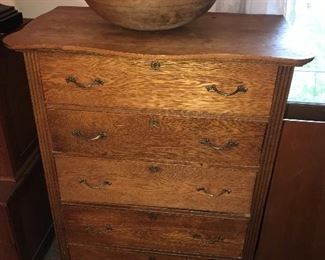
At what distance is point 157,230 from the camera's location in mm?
1309

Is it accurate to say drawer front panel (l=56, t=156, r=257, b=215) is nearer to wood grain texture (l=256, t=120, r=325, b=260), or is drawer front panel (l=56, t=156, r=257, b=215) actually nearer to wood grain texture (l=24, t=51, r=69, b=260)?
wood grain texture (l=24, t=51, r=69, b=260)

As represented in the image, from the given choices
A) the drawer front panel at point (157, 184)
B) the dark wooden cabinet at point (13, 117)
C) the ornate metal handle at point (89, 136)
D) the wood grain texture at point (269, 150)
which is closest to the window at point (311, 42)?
the wood grain texture at point (269, 150)

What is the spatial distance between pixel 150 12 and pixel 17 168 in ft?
2.60

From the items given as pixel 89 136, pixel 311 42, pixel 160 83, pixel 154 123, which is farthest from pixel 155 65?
pixel 311 42

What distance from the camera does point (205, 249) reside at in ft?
4.34

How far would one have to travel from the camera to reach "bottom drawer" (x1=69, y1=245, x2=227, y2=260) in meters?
1.36

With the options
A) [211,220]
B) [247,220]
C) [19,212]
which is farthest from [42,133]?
[247,220]

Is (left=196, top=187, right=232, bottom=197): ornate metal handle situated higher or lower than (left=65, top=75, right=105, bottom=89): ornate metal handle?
lower

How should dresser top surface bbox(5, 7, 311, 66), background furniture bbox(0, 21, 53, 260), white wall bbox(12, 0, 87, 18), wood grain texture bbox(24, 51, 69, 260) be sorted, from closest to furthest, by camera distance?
dresser top surface bbox(5, 7, 311, 66)
wood grain texture bbox(24, 51, 69, 260)
background furniture bbox(0, 21, 53, 260)
white wall bbox(12, 0, 87, 18)

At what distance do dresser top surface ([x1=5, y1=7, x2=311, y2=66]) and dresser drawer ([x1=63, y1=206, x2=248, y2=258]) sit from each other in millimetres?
575

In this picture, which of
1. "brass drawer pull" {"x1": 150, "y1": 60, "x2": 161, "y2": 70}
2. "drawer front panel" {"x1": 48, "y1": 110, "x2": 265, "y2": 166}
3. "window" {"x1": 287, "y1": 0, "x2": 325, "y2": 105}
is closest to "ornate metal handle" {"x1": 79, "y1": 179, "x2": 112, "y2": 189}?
"drawer front panel" {"x1": 48, "y1": 110, "x2": 265, "y2": 166}

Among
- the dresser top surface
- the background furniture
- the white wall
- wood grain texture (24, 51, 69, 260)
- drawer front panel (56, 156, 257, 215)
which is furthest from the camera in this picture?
the white wall

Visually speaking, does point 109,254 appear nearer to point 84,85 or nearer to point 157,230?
point 157,230

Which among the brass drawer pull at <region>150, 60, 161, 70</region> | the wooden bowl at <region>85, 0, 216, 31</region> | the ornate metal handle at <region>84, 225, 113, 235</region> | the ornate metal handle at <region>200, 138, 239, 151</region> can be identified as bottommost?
the ornate metal handle at <region>84, 225, 113, 235</region>
